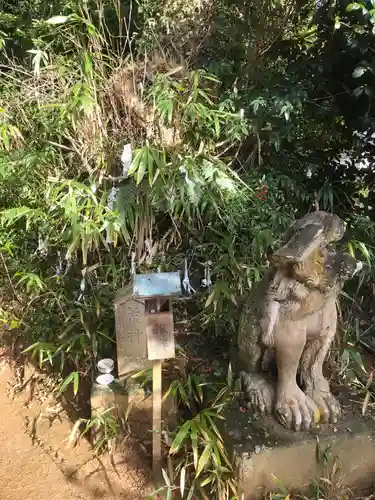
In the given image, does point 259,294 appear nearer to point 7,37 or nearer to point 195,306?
point 195,306

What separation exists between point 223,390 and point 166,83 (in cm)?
197

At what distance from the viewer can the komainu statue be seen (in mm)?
2010

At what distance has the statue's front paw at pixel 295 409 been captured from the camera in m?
2.20

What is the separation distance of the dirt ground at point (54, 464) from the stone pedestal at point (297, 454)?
64 centimetres

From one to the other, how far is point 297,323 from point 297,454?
2.15ft

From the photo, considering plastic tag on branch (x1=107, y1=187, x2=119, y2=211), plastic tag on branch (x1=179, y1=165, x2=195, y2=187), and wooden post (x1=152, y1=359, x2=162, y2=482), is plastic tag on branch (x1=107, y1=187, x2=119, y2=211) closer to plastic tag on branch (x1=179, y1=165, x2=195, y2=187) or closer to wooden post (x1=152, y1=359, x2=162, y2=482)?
plastic tag on branch (x1=179, y1=165, x2=195, y2=187)

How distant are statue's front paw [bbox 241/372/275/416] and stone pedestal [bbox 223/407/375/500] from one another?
63 millimetres

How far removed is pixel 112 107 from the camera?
3.04m

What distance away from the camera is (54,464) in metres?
2.62

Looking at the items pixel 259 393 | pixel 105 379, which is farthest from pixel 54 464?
pixel 259 393

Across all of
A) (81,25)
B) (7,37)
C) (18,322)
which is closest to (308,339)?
(18,322)

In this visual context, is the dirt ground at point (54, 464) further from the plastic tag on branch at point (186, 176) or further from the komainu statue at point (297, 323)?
the plastic tag on branch at point (186, 176)

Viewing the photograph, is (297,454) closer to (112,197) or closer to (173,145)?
(112,197)

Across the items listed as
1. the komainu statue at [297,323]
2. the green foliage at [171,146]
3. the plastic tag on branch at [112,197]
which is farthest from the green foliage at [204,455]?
the plastic tag on branch at [112,197]
